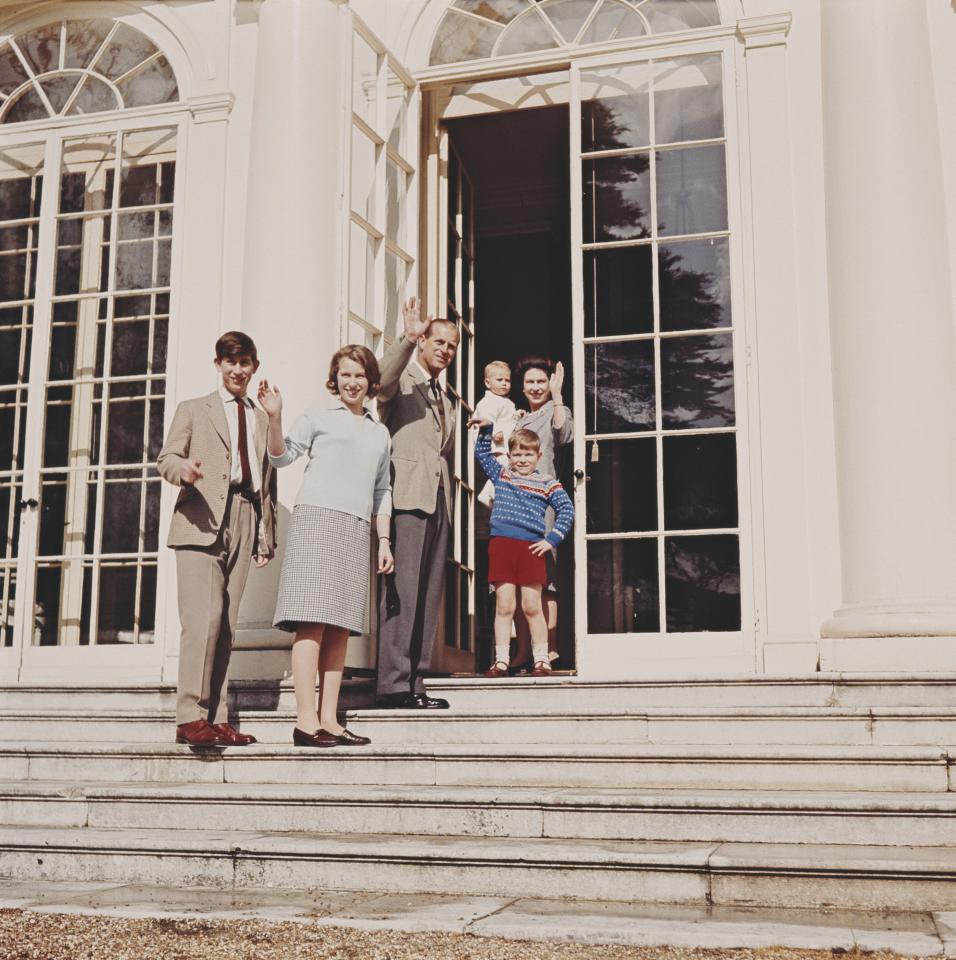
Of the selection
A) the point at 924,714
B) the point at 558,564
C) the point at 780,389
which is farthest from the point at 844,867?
the point at 558,564

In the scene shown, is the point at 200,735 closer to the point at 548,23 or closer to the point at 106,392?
the point at 106,392

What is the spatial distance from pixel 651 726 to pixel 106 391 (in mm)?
3443

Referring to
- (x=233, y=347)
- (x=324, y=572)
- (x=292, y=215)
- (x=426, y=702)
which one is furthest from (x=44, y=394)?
(x=426, y=702)

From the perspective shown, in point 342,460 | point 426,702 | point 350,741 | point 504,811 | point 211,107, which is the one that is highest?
point 211,107

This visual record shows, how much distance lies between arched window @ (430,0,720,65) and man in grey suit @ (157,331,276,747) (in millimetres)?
2533

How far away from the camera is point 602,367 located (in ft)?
19.9

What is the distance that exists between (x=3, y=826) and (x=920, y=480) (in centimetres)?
350

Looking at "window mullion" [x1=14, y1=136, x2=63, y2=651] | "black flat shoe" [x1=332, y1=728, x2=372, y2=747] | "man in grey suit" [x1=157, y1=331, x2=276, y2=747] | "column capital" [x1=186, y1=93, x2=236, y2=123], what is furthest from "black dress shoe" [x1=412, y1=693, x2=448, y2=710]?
"column capital" [x1=186, y1=93, x2=236, y2=123]

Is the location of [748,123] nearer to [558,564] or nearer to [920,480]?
[920,480]

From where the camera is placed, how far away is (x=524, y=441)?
19.8ft

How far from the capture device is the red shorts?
235 inches

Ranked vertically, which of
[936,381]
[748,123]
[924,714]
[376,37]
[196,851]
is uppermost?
[376,37]

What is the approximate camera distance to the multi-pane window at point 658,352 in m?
5.72

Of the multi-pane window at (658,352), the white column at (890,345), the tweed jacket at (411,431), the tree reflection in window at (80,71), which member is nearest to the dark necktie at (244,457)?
the tweed jacket at (411,431)
